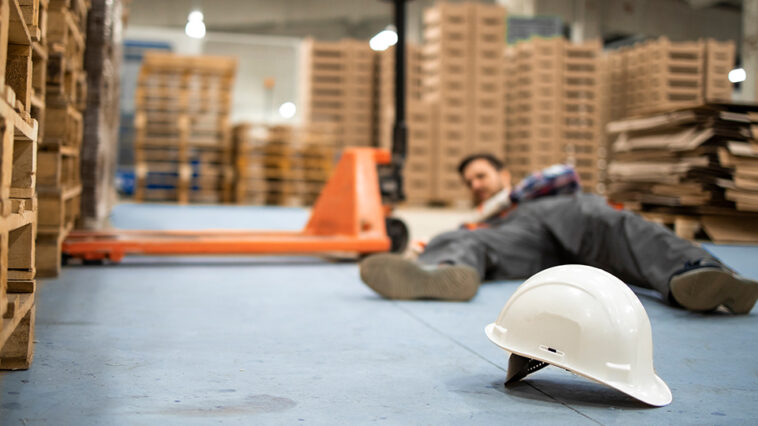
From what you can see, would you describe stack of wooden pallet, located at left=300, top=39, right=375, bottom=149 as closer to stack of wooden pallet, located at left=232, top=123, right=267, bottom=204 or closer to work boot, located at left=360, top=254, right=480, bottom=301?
stack of wooden pallet, located at left=232, top=123, right=267, bottom=204

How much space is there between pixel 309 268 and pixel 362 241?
430 mm

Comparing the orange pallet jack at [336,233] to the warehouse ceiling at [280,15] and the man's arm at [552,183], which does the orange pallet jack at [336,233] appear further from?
the warehouse ceiling at [280,15]

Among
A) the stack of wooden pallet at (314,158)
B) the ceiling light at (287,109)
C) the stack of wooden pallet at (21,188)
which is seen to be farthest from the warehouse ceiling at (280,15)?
the stack of wooden pallet at (21,188)

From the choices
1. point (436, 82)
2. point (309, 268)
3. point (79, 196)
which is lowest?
point (309, 268)

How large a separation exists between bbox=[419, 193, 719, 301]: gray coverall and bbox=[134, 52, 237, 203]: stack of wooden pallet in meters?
11.1

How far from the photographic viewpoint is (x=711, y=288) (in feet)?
9.89

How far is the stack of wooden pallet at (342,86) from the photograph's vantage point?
15.3m

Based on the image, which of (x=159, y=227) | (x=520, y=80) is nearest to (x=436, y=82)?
(x=520, y=80)

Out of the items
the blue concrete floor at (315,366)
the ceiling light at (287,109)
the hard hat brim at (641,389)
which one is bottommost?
the blue concrete floor at (315,366)

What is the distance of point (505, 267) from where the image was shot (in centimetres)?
414

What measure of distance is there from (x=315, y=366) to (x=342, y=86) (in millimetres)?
13566

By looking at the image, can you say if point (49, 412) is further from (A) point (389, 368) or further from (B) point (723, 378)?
(B) point (723, 378)

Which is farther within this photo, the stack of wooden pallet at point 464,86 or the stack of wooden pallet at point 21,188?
the stack of wooden pallet at point 464,86

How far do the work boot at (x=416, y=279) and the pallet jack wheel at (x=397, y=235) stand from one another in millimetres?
2219
